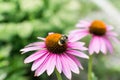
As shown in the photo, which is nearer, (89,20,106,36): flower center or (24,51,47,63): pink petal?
(24,51,47,63): pink petal

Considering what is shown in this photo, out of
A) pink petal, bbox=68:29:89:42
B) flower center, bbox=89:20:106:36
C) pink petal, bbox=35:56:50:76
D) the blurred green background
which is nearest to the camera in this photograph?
pink petal, bbox=35:56:50:76

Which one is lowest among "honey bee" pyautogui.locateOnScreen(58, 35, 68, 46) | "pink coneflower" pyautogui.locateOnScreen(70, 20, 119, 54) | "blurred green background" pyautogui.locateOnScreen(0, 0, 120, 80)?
"blurred green background" pyautogui.locateOnScreen(0, 0, 120, 80)

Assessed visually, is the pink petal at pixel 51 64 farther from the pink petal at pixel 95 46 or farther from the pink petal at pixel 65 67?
the pink petal at pixel 95 46

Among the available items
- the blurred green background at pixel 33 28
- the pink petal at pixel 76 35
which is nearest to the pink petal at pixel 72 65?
the pink petal at pixel 76 35

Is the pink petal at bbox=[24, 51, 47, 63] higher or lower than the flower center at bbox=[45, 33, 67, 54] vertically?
lower

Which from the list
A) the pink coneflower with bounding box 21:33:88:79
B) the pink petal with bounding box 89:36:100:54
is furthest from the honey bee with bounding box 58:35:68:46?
the pink petal with bounding box 89:36:100:54

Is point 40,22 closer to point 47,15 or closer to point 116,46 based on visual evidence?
point 47,15

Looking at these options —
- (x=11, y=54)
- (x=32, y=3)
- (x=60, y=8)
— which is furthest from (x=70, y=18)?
(x=11, y=54)

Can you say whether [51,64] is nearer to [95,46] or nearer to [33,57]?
[33,57]

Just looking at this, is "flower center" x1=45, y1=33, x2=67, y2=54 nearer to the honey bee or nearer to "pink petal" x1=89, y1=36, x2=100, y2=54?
the honey bee
